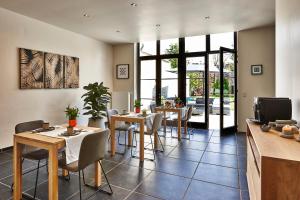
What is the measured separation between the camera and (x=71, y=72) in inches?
213

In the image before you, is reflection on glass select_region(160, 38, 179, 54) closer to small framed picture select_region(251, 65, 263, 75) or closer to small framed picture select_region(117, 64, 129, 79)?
Answer: small framed picture select_region(117, 64, 129, 79)

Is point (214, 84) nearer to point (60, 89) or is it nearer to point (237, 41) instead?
point (237, 41)

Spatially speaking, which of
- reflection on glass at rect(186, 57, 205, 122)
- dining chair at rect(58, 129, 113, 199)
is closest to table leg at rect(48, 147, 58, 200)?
dining chair at rect(58, 129, 113, 199)

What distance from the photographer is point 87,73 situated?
6.03 metres

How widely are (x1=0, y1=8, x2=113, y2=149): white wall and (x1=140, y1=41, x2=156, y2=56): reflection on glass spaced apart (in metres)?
1.73

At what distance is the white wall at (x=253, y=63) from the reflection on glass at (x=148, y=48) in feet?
8.75

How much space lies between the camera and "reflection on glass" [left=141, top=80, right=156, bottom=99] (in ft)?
22.4

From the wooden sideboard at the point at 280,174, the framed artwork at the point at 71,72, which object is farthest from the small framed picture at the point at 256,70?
the framed artwork at the point at 71,72

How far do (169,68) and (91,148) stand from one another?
484cm

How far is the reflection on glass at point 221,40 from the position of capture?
5.73 meters

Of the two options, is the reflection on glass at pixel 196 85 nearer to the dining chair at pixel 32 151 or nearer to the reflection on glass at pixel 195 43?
the reflection on glass at pixel 195 43

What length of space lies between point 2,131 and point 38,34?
2.24m

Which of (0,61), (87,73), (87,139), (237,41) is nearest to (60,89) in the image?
(87,73)

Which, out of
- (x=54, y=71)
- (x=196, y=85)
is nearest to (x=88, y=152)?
(x=54, y=71)
